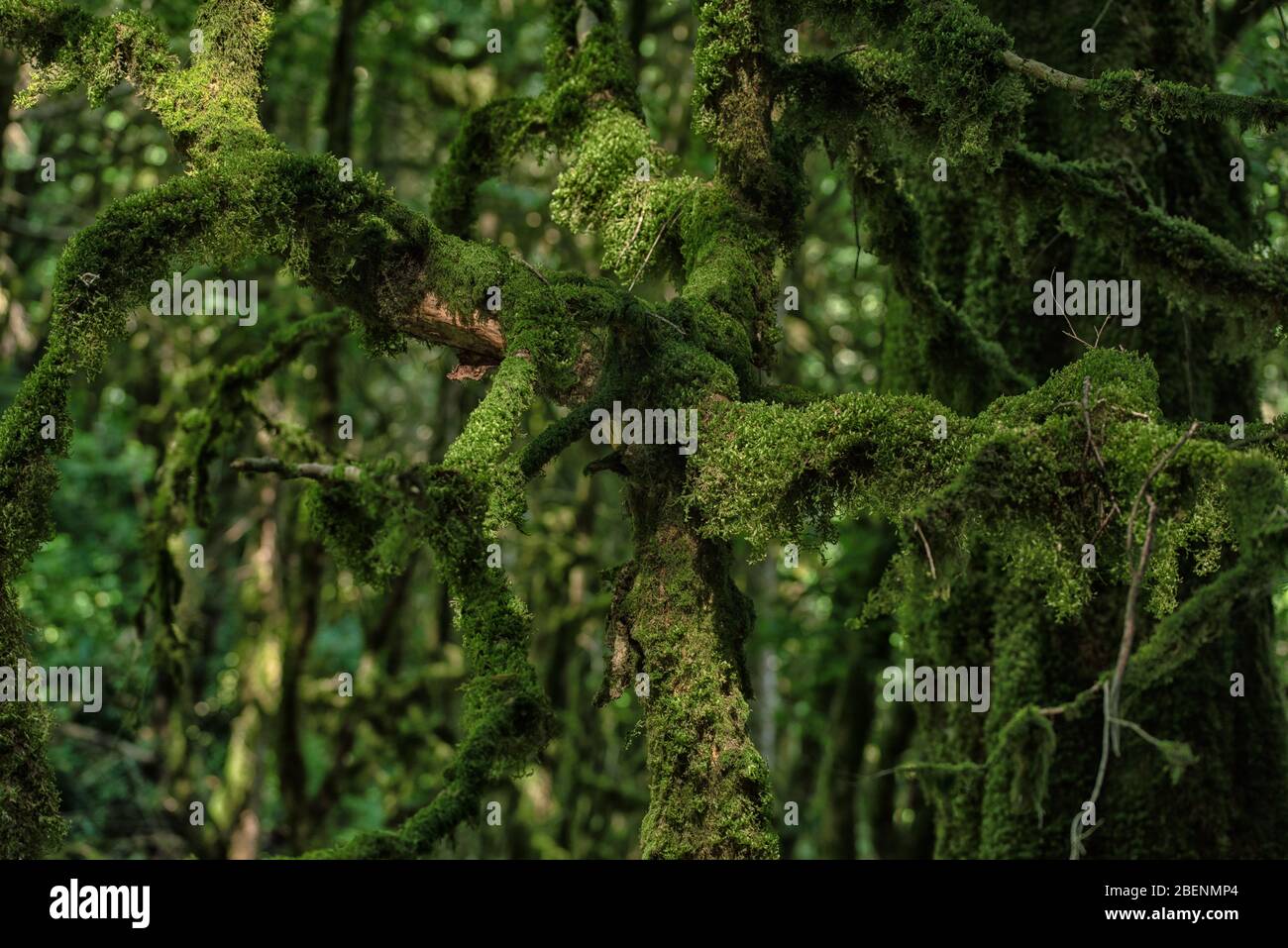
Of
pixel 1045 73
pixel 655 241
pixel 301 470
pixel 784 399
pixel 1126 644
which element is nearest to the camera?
pixel 1126 644

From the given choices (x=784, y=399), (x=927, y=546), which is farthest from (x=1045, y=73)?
(x=927, y=546)

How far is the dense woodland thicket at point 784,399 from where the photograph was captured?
4.25 metres

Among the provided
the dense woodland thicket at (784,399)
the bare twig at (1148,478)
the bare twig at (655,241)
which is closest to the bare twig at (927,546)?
the dense woodland thicket at (784,399)

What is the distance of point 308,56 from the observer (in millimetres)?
12758

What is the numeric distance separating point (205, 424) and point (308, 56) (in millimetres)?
6898

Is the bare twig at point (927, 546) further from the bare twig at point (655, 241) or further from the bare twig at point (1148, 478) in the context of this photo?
the bare twig at point (655, 241)

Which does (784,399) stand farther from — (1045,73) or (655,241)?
(1045,73)

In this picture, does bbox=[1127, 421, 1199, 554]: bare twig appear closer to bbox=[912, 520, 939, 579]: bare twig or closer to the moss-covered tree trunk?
bbox=[912, 520, 939, 579]: bare twig

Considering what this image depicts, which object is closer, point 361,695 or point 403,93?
point 361,695

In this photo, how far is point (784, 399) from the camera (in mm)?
5172

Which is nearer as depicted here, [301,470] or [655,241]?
[301,470]

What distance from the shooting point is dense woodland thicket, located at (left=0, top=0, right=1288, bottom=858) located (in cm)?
425
